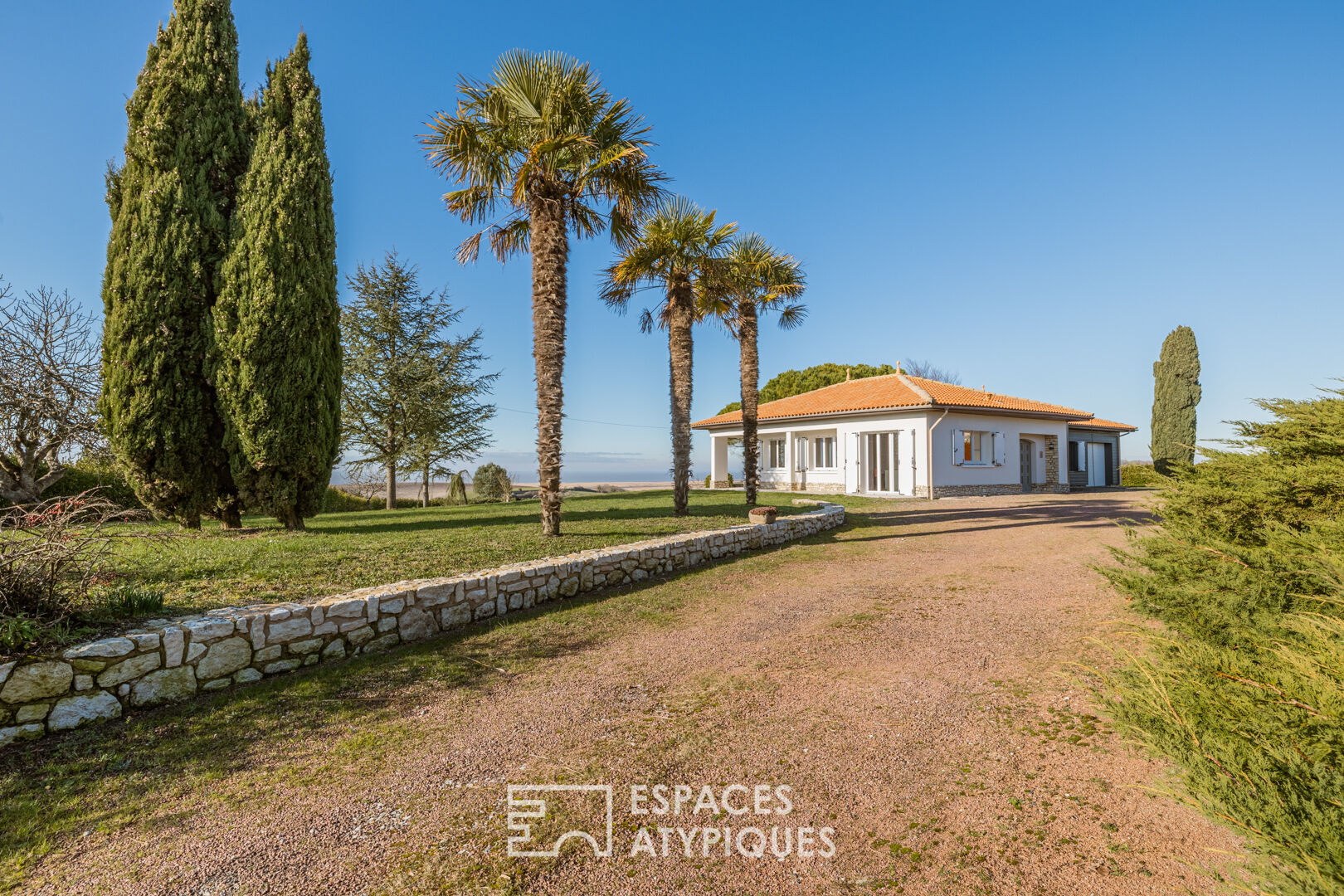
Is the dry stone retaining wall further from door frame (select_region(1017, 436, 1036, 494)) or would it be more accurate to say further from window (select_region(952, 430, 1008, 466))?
door frame (select_region(1017, 436, 1036, 494))

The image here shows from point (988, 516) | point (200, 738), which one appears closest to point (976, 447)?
point (988, 516)

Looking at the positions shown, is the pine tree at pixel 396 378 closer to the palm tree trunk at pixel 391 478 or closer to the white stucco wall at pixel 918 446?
the palm tree trunk at pixel 391 478

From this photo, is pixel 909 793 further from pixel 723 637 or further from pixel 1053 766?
pixel 723 637

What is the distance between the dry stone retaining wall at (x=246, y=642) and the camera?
393cm

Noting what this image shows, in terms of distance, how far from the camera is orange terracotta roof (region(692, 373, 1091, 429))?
71.4 feet

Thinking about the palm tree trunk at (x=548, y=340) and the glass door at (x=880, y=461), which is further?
the glass door at (x=880, y=461)

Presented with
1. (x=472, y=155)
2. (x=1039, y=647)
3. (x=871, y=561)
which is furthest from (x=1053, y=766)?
(x=472, y=155)

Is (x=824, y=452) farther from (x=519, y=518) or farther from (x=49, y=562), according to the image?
(x=49, y=562)

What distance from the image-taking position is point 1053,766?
340cm

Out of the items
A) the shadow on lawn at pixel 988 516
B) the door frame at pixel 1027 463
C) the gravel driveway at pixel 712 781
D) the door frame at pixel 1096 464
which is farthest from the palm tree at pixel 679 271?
the door frame at pixel 1096 464

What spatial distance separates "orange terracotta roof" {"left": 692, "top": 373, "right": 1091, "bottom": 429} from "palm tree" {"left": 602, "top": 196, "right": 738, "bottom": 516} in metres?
10.5

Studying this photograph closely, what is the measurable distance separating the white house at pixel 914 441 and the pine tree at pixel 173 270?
63.4 feet

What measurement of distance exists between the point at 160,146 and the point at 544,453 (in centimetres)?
845

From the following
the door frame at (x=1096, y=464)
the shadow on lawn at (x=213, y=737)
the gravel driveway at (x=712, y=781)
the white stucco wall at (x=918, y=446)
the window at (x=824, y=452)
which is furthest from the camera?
the door frame at (x=1096, y=464)
